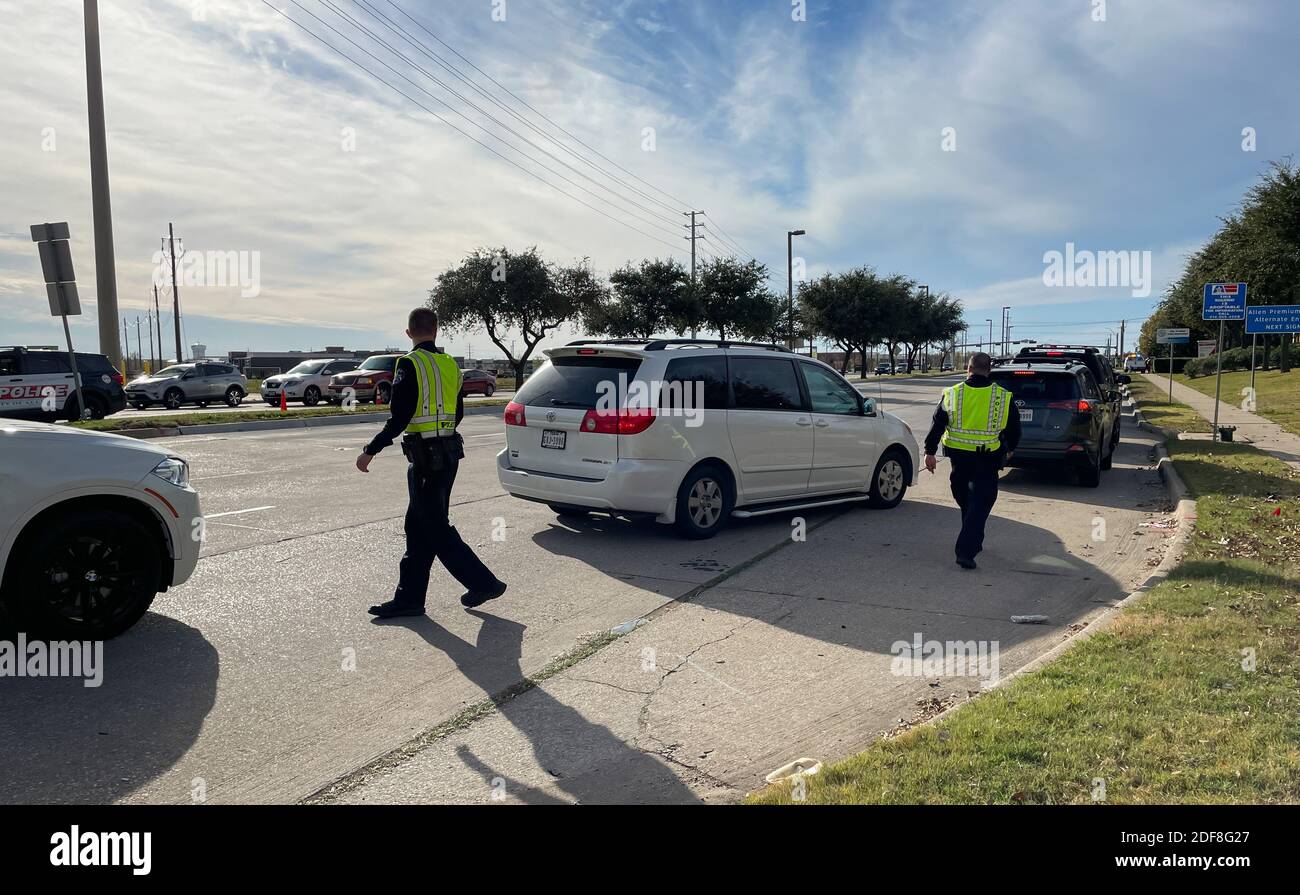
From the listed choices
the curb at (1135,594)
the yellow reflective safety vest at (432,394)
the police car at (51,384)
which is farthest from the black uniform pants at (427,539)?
the police car at (51,384)

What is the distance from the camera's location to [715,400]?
858cm

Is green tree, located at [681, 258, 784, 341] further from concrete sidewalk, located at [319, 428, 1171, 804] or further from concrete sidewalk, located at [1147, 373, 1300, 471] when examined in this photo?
concrete sidewalk, located at [319, 428, 1171, 804]

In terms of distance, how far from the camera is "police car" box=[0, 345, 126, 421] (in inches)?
845

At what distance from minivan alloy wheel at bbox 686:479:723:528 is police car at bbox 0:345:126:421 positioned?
19119 millimetres

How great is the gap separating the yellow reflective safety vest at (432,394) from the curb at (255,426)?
14.0 meters

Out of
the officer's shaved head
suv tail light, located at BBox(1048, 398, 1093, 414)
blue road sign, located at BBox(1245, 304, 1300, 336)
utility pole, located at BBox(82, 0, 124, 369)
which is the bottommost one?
suv tail light, located at BBox(1048, 398, 1093, 414)

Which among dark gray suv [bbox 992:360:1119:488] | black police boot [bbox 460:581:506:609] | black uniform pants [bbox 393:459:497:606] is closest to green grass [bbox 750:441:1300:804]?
black police boot [bbox 460:581:506:609]

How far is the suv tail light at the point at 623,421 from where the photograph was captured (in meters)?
7.98

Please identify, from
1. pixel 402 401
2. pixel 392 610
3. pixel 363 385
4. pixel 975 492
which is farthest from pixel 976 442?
pixel 363 385

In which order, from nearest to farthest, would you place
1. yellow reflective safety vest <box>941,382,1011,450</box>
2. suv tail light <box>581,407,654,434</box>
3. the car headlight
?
the car headlight, yellow reflective safety vest <box>941,382,1011,450</box>, suv tail light <box>581,407,654,434</box>

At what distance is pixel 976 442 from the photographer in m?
7.78

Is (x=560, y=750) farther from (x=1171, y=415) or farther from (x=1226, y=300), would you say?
(x=1171, y=415)

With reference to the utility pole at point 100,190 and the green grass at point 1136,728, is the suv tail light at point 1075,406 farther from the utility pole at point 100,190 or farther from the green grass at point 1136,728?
the utility pole at point 100,190
